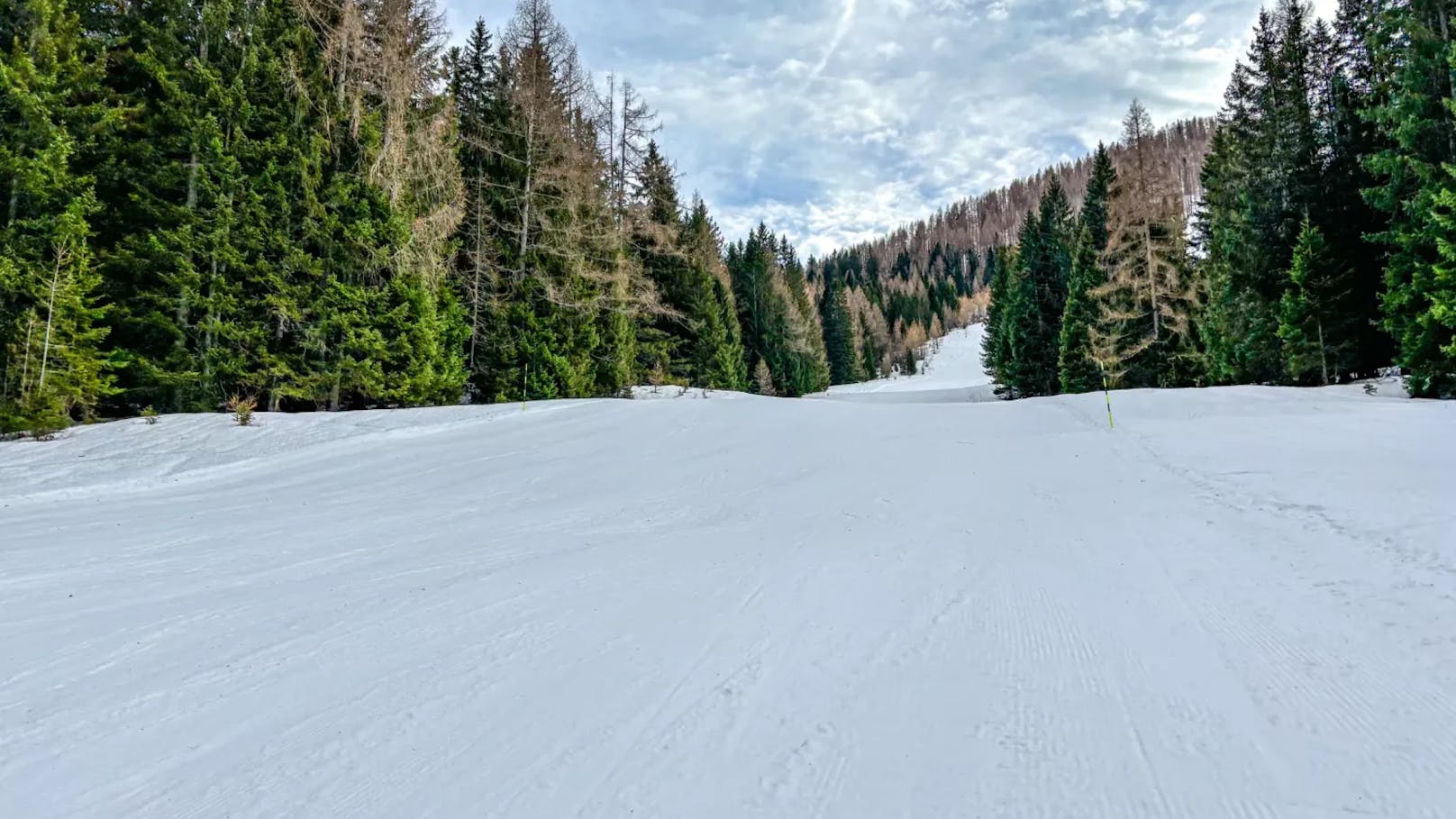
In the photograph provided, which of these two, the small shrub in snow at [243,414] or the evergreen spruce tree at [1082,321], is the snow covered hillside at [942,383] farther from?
the small shrub in snow at [243,414]

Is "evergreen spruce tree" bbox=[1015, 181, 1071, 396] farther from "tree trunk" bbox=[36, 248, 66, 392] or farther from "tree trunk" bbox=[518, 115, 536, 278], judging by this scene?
"tree trunk" bbox=[36, 248, 66, 392]

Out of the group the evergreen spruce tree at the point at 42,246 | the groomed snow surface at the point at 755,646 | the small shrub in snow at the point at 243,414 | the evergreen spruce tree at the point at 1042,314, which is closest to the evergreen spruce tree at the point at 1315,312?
the groomed snow surface at the point at 755,646

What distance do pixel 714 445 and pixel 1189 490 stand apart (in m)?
6.42

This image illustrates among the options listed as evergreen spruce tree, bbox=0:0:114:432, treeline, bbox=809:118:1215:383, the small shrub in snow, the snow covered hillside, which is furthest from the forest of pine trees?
the snow covered hillside

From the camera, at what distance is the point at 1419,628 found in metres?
3.27

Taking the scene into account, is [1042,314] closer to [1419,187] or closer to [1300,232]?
[1300,232]

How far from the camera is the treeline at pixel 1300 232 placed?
13.3 metres

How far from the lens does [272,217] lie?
46.4 feet

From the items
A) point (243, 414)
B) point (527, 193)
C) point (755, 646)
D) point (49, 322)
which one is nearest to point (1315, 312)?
point (755, 646)

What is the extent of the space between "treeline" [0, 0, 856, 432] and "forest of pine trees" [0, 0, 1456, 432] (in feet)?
0.21

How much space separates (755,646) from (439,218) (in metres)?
15.7

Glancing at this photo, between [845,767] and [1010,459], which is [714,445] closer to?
[1010,459]

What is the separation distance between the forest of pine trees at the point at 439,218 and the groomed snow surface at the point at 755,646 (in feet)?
21.7

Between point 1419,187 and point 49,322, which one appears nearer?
point 49,322
